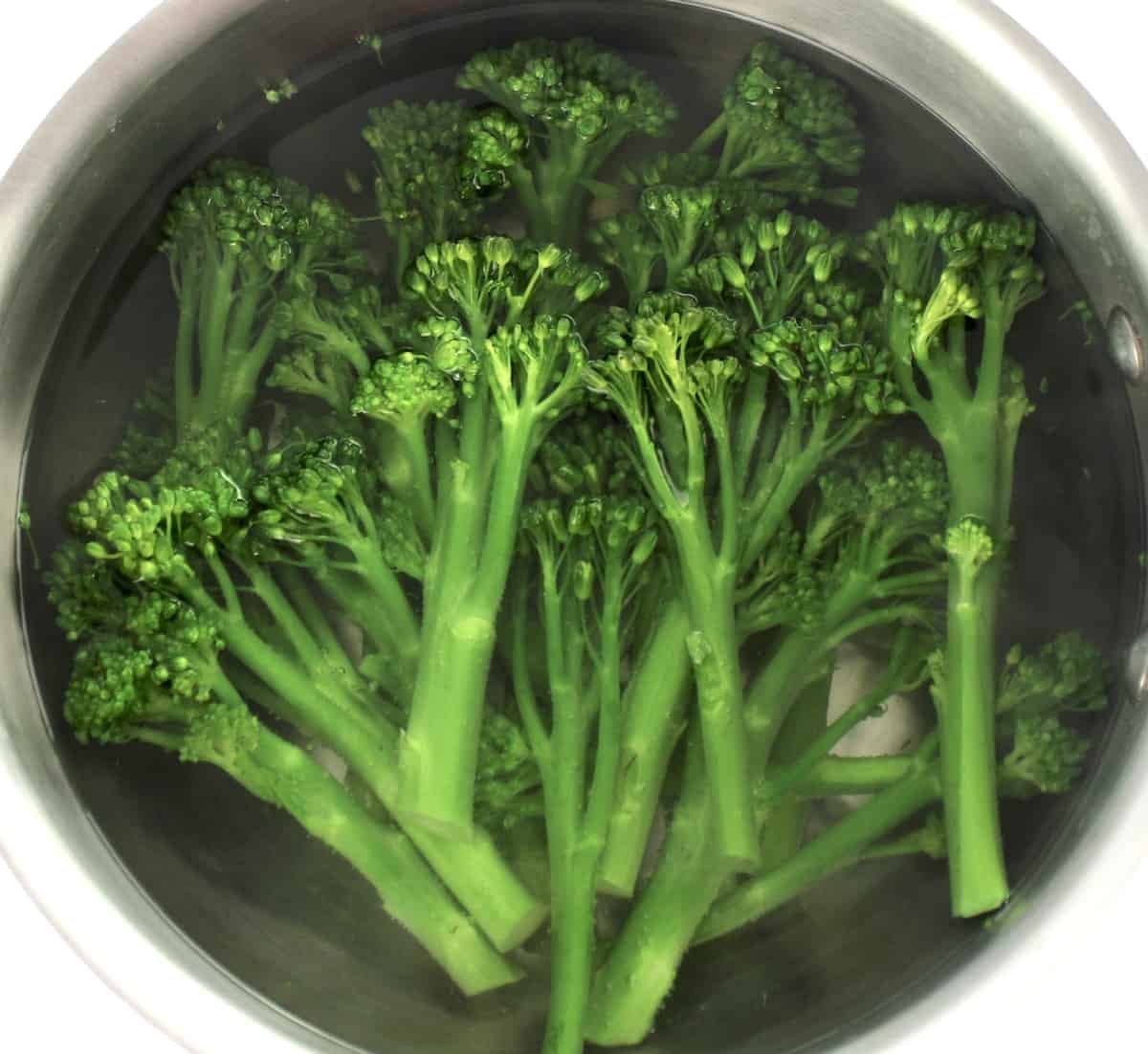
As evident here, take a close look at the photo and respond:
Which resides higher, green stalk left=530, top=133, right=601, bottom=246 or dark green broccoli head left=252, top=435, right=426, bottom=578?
green stalk left=530, top=133, right=601, bottom=246

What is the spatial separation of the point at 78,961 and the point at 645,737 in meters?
0.67

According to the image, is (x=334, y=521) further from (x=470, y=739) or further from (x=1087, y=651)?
(x=1087, y=651)

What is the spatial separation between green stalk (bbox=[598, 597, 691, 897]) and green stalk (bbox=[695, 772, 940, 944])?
0.13 meters

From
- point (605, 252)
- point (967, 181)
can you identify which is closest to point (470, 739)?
point (605, 252)

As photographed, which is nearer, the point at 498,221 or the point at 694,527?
the point at 694,527

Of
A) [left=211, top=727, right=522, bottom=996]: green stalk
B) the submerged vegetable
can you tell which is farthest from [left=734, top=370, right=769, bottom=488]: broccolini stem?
[left=211, top=727, right=522, bottom=996]: green stalk

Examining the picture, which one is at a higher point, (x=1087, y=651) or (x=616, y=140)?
(x=616, y=140)

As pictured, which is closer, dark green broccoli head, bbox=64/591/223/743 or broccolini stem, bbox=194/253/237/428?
dark green broccoli head, bbox=64/591/223/743

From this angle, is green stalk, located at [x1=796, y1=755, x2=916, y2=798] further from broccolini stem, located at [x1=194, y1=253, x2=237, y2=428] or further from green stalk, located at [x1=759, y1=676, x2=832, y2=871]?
broccolini stem, located at [x1=194, y1=253, x2=237, y2=428]

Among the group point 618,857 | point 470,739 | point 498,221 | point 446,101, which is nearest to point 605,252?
point 498,221

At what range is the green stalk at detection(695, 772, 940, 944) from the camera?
4.11ft

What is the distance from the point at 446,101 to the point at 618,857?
940 mm

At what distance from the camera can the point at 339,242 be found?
1.34m

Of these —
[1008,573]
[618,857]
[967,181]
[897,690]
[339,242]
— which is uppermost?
[967,181]
